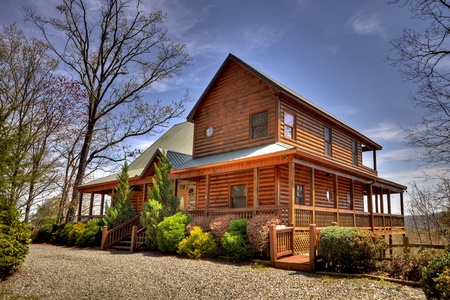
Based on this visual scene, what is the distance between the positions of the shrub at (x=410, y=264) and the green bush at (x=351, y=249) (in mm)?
500

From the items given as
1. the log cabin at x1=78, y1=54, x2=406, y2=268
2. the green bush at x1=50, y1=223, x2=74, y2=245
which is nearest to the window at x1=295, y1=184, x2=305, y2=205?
the log cabin at x1=78, y1=54, x2=406, y2=268

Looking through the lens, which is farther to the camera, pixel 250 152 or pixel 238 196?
pixel 238 196

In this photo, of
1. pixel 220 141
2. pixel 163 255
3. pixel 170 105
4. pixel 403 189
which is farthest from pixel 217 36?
pixel 403 189

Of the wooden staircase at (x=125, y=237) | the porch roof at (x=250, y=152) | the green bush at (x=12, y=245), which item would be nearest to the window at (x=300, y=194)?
the porch roof at (x=250, y=152)

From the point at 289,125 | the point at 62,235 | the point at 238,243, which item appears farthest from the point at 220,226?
the point at 62,235

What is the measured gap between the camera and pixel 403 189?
2364cm

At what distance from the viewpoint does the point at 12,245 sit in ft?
32.5

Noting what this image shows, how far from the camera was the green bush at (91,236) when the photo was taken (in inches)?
750

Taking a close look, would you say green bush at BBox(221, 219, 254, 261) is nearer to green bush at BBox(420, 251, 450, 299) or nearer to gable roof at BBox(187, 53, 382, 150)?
green bush at BBox(420, 251, 450, 299)

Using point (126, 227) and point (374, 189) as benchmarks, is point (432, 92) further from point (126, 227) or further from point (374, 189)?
point (126, 227)

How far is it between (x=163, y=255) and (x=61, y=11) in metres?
22.3

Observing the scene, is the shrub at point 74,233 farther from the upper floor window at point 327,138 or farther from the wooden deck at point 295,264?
the upper floor window at point 327,138

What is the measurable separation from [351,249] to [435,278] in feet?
11.6

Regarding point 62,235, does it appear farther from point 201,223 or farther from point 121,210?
point 201,223
